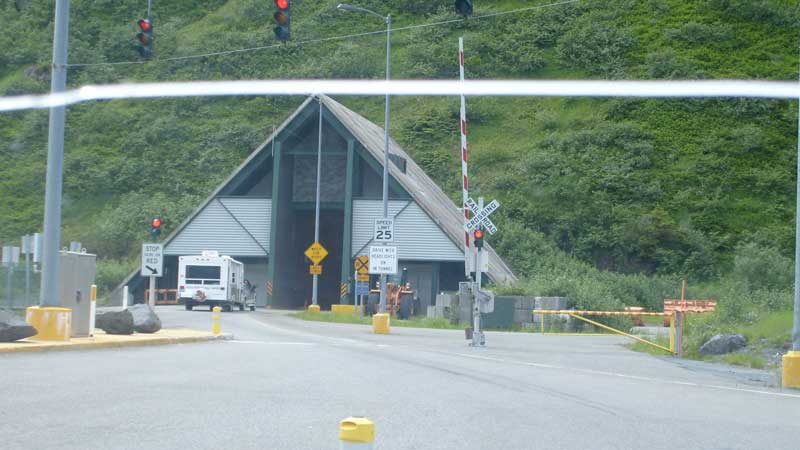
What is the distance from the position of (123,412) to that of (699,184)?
60.8 meters

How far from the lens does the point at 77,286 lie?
21.0m

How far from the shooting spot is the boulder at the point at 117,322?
22.8 metres

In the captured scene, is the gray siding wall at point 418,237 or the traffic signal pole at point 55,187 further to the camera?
the gray siding wall at point 418,237

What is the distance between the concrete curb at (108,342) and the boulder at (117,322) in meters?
0.27

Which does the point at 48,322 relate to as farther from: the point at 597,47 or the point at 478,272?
the point at 597,47

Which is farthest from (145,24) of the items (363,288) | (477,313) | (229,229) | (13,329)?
(229,229)

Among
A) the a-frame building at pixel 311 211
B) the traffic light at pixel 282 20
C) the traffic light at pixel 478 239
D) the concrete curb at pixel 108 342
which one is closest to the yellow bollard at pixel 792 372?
the traffic light at pixel 282 20

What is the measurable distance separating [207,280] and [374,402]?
1491 inches

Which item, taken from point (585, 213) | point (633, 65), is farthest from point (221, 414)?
point (633, 65)

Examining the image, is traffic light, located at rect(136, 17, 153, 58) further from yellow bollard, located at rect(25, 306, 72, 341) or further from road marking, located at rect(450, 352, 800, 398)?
road marking, located at rect(450, 352, 800, 398)

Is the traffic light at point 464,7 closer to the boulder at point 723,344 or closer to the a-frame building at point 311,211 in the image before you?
the boulder at point 723,344

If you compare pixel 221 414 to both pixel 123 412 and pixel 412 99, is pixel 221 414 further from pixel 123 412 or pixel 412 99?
pixel 412 99

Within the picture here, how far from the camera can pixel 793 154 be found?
68.9m

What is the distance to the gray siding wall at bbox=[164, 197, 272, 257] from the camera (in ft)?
178
